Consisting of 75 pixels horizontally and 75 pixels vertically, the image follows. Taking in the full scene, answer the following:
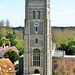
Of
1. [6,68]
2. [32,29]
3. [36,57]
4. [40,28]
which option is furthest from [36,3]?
[6,68]

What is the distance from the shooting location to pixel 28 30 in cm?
3048

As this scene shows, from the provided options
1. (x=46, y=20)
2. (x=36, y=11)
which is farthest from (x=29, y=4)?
(x=46, y=20)

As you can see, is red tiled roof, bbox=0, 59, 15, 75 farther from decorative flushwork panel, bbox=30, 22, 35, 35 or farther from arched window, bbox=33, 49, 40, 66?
decorative flushwork panel, bbox=30, 22, 35, 35

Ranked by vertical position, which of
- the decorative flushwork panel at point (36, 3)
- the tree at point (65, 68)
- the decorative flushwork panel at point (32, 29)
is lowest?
the tree at point (65, 68)

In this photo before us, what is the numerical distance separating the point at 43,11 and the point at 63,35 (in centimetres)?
3601

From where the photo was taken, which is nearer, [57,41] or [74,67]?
[74,67]

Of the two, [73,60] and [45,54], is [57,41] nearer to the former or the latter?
[73,60]

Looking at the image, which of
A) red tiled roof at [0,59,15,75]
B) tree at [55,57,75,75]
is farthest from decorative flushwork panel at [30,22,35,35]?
red tiled roof at [0,59,15,75]

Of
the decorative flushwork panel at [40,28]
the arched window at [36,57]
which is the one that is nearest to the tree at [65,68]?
the arched window at [36,57]

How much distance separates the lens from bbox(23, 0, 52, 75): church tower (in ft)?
98.8

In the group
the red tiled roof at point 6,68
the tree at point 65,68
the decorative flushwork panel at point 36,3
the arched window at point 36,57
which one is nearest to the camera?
the red tiled roof at point 6,68

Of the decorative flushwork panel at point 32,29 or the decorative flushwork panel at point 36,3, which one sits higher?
the decorative flushwork panel at point 36,3

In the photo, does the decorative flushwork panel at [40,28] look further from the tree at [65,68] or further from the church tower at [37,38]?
the tree at [65,68]

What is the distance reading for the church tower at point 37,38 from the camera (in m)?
30.1
